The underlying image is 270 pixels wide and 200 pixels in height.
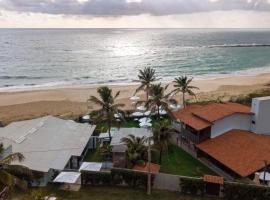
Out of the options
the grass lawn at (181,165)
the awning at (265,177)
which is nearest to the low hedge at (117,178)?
the grass lawn at (181,165)

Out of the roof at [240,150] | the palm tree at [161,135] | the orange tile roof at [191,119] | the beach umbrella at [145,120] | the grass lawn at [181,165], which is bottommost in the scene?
the grass lawn at [181,165]

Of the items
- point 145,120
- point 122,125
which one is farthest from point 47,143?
point 145,120

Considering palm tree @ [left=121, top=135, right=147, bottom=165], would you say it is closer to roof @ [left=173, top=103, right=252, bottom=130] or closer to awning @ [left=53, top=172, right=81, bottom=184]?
awning @ [left=53, top=172, right=81, bottom=184]

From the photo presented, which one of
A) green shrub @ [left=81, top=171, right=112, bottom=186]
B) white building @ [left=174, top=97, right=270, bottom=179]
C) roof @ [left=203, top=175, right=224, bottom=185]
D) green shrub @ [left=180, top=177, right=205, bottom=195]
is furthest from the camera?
white building @ [left=174, top=97, right=270, bottom=179]

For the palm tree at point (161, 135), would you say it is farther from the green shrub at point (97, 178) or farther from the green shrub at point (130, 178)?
the green shrub at point (97, 178)

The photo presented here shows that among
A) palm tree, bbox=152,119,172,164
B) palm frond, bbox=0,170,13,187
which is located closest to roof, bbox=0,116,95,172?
palm tree, bbox=152,119,172,164

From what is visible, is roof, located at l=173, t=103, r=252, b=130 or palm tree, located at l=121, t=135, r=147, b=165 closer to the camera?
palm tree, located at l=121, t=135, r=147, b=165
